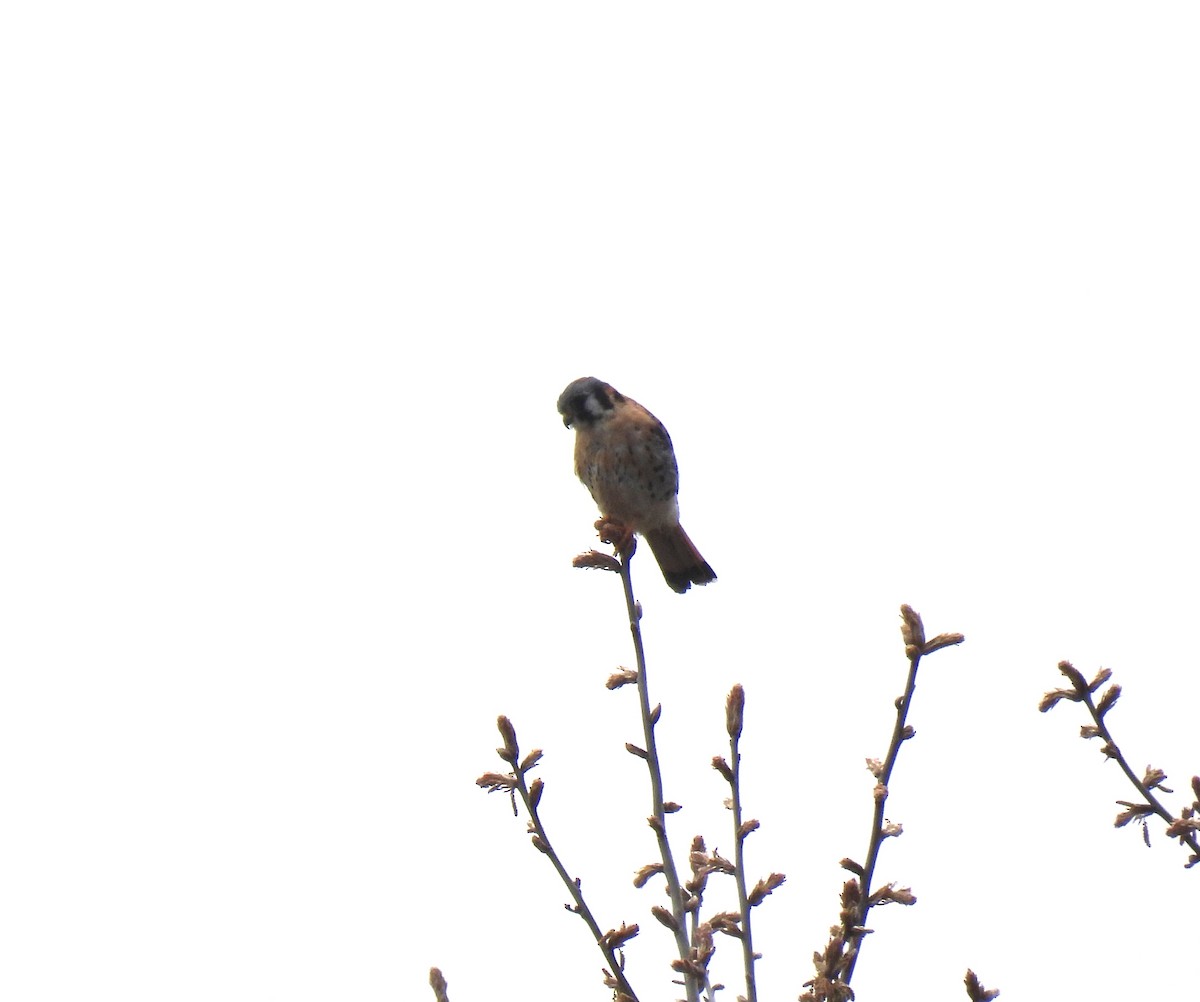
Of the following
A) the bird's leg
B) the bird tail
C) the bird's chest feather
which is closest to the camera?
the bird's leg

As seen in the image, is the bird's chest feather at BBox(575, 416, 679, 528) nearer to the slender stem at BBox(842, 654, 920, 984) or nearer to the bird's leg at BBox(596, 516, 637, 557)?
the bird's leg at BBox(596, 516, 637, 557)

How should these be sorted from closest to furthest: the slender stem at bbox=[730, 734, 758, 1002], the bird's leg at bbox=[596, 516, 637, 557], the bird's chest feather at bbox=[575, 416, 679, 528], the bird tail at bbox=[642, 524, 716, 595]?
the slender stem at bbox=[730, 734, 758, 1002] < the bird's leg at bbox=[596, 516, 637, 557] < the bird's chest feather at bbox=[575, 416, 679, 528] < the bird tail at bbox=[642, 524, 716, 595]

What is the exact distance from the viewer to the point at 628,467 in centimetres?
764

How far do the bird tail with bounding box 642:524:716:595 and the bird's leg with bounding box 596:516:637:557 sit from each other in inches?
93.7

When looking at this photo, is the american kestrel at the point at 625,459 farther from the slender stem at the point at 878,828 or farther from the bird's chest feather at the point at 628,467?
the slender stem at the point at 878,828

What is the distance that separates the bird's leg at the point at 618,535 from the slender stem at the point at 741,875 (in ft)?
2.91

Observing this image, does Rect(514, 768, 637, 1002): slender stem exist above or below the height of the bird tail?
below

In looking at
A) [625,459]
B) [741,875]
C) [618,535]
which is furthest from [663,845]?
[625,459]

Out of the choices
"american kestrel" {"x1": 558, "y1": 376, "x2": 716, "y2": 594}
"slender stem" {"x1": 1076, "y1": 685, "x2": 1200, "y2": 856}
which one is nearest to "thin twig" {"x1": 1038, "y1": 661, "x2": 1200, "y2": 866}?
"slender stem" {"x1": 1076, "y1": 685, "x2": 1200, "y2": 856}

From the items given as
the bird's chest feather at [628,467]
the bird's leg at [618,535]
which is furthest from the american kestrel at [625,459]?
the bird's leg at [618,535]

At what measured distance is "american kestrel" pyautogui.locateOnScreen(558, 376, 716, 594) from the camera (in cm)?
766

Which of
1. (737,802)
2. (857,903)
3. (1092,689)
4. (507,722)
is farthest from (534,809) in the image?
(1092,689)

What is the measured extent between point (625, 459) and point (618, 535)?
119 inches

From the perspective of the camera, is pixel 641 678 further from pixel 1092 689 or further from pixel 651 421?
pixel 651 421
